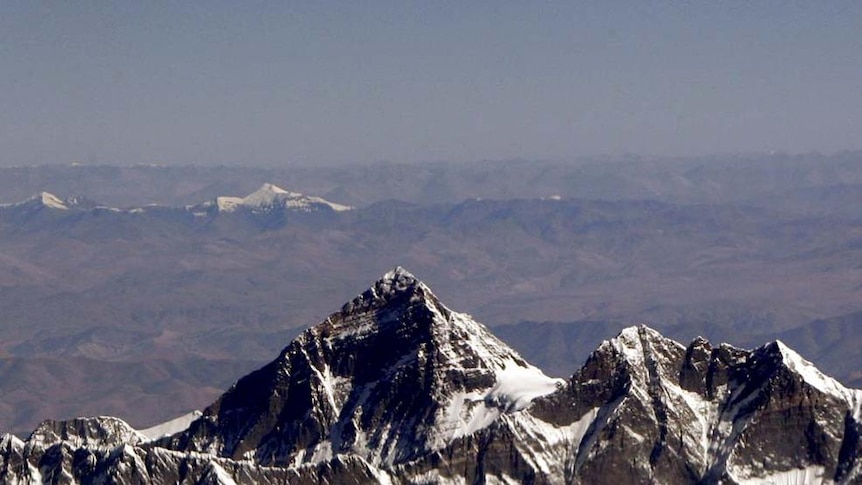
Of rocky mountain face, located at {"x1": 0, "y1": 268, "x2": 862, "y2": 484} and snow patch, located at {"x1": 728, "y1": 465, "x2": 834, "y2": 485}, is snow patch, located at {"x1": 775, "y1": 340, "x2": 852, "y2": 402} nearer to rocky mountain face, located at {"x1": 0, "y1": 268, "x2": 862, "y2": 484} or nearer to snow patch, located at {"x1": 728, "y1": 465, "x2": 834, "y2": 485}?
rocky mountain face, located at {"x1": 0, "y1": 268, "x2": 862, "y2": 484}

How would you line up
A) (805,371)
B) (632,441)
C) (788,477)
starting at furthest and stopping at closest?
(805,371) → (632,441) → (788,477)

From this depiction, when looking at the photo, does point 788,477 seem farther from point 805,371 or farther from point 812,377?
point 805,371

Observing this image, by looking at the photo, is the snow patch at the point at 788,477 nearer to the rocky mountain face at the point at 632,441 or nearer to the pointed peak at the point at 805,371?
the rocky mountain face at the point at 632,441

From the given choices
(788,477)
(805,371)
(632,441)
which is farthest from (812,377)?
(632,441)

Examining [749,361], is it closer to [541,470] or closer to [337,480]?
[541,470]

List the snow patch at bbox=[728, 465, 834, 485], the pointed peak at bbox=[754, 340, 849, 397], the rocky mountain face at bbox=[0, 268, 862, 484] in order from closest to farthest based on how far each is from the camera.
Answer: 1. the rocky mountain face at bbox=[0, 268, 862, 484]
2. the snow patch at bbox=[728, 465, 834, 485]
3. the pointed peak at bbox=[754, 340, 849, 397]

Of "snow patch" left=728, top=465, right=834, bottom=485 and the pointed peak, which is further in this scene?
the pointed peak

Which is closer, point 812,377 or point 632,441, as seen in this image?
point 632,441

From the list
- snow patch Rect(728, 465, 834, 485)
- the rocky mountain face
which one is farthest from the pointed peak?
snow patch Rect(728, 465, 834, 485)

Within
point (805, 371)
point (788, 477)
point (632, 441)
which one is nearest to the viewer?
point (788, 477)

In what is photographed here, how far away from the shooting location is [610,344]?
178 metres

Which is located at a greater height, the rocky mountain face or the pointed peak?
the pointed peak

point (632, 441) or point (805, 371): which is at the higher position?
point (805, 371)

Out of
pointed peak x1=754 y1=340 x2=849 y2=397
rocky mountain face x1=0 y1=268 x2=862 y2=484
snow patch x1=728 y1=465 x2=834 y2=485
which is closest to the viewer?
rocky mountain face x1=0 y1=268 x2=862 y2=484
